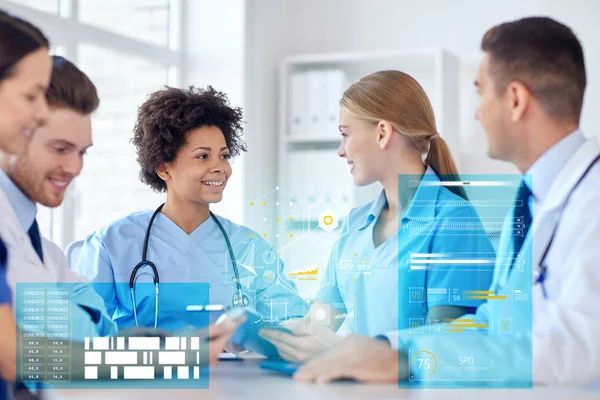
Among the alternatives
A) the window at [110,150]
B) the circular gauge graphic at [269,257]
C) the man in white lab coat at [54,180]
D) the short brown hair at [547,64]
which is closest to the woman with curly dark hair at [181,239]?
the circular gauge graphic at [269,257]

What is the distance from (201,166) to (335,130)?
5.97ft

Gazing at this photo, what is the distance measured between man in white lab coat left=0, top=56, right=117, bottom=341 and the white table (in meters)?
0.16

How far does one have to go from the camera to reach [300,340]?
1.40 m

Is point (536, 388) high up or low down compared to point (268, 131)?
down

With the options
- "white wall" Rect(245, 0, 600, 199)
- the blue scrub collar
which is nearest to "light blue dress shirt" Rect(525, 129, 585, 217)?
the blue scrub collar

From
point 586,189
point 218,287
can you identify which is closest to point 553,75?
point 586,189

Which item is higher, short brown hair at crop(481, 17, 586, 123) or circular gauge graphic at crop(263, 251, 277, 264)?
short brown hair at crop(481, 17, 586, 123)

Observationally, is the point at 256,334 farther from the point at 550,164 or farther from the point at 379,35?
the point at 379,35

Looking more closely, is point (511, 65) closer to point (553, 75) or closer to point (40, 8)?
point (553, 75)

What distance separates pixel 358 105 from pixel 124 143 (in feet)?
6.48

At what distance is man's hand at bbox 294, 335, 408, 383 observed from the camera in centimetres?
128

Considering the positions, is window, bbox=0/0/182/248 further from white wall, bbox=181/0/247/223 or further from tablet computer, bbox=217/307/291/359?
tablet computer, bbox=217/307/291/359

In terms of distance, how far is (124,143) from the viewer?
11.3 feet

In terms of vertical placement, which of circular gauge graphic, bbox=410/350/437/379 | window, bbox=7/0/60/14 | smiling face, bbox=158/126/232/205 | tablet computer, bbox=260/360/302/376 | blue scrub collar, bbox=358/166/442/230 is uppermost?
window, bbox=7/0/60/14
